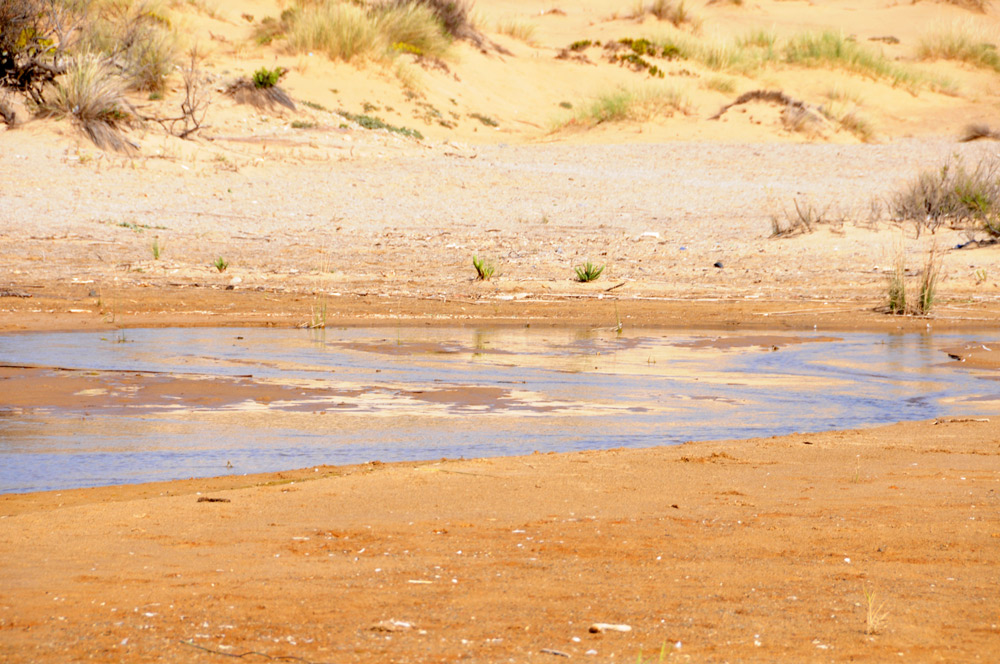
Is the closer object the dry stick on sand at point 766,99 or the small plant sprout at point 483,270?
the small plant sprout at point 483,270

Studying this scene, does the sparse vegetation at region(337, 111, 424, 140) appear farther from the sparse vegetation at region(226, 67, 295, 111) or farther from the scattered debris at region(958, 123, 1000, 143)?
the scattered debris at region(958, 123, 1000, 143)

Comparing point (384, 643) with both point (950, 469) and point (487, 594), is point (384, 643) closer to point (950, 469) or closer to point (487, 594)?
point (487, 594)

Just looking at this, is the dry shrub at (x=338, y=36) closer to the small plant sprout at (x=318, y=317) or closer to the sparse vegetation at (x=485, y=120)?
the sparse vegetation at (x=485, y=120)

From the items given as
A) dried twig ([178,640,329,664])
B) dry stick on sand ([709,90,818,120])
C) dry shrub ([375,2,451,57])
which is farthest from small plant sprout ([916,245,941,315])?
dry shrub ([375,2,451,57])

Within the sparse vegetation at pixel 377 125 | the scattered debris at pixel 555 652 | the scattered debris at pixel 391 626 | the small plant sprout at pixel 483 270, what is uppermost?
the scattered debris at pixel 555 652

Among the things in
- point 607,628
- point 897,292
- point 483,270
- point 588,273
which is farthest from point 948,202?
point 607,628

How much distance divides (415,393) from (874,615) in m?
4.67

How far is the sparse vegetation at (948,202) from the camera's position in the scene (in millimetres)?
14570

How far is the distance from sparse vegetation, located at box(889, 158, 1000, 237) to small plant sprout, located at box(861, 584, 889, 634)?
12.2 metres

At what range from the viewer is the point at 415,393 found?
753 cm

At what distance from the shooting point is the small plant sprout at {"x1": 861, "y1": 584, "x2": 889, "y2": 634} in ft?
10.1

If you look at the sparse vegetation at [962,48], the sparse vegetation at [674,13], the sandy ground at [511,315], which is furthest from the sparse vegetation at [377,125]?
the sparse vegetation at [962,48]

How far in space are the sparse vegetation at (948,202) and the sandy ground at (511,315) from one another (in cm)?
31

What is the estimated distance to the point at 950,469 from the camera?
17.2 ft
